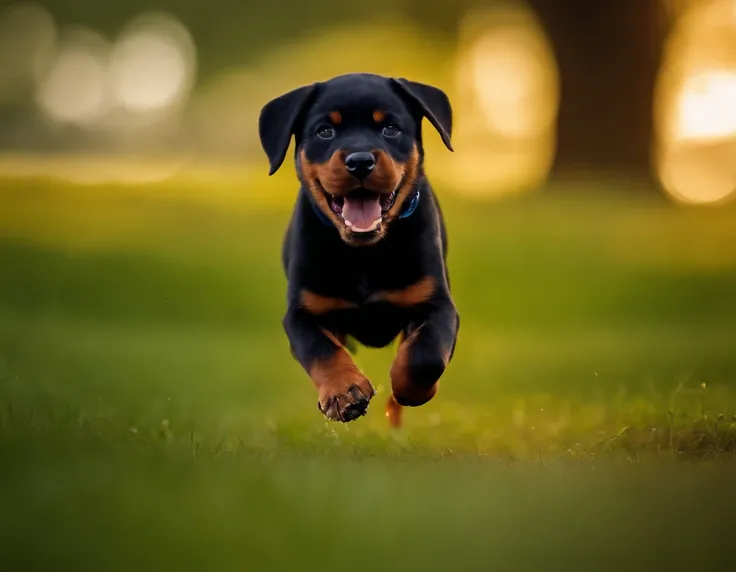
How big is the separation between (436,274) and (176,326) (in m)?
3.08

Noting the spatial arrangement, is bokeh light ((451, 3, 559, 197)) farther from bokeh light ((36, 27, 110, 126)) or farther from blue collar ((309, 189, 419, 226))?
blue collar ((309, 189, 419, 226))

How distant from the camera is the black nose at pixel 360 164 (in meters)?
3.79

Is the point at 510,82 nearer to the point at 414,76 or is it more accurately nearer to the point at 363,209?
the point at 414,76

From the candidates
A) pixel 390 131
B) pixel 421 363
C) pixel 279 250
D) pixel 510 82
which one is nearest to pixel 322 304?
pixel 421 363

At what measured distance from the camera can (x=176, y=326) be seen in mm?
6859

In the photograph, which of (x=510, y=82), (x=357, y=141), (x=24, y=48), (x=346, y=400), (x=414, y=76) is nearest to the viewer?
(x=346, y=400)

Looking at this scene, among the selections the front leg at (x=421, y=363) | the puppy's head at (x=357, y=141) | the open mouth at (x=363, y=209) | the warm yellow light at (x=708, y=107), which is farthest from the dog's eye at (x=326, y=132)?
the warm yellow light at (x=708, y=107)

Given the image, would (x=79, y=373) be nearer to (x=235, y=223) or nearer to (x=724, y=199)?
(x=235, y=223)

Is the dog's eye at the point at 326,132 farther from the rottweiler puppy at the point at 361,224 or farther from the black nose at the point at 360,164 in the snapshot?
the black nose at the point at 360,164

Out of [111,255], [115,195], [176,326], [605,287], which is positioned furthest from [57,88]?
[605,287]

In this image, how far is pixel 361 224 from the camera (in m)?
3.93

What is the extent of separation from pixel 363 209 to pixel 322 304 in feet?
1.44

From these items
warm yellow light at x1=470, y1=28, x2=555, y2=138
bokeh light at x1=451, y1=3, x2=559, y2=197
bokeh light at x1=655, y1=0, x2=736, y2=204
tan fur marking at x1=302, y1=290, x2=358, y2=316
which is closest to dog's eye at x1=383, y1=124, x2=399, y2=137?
tan fur marking at x1=302, y1=290, x2=358, y2=316

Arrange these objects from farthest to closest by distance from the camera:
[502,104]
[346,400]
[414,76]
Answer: [502,104]
[414,76]
[346,400]
